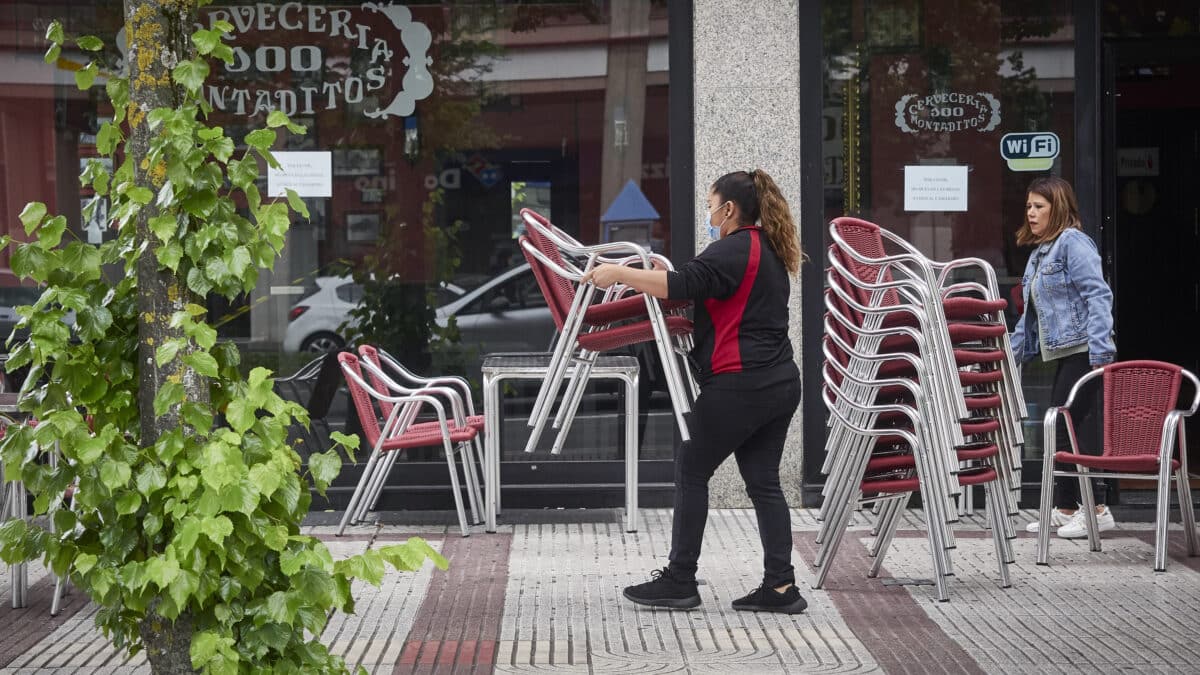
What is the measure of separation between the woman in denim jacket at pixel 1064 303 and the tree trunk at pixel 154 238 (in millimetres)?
5183

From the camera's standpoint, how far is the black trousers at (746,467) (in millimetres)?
6336

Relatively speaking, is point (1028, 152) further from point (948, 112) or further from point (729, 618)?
point (729, 618)

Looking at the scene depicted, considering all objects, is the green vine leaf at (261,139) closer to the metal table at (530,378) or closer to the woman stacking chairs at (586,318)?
the woman stacking chairs at (586,318)

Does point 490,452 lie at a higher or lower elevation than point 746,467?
lower

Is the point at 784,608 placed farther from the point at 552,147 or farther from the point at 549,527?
the point at 552,147

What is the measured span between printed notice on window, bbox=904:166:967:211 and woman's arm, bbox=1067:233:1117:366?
1.36 m

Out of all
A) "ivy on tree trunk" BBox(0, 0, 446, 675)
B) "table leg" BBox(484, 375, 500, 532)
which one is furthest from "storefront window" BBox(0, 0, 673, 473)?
"ivy on tree trunk" BBox(0, 0, 446, 675)

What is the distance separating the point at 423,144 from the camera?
923cm

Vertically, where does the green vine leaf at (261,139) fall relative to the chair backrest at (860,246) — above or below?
above

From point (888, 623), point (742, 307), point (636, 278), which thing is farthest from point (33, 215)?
point (888, 623)

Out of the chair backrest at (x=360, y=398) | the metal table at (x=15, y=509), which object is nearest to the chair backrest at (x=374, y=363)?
the chair backrest at (x=360, y=398)

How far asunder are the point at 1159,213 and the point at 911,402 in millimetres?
6518

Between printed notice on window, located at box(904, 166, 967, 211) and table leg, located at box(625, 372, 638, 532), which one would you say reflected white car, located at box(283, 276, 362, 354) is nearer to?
table leg, located at box(625, 372, 638, 532)

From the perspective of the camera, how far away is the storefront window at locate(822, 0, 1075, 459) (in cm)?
926
